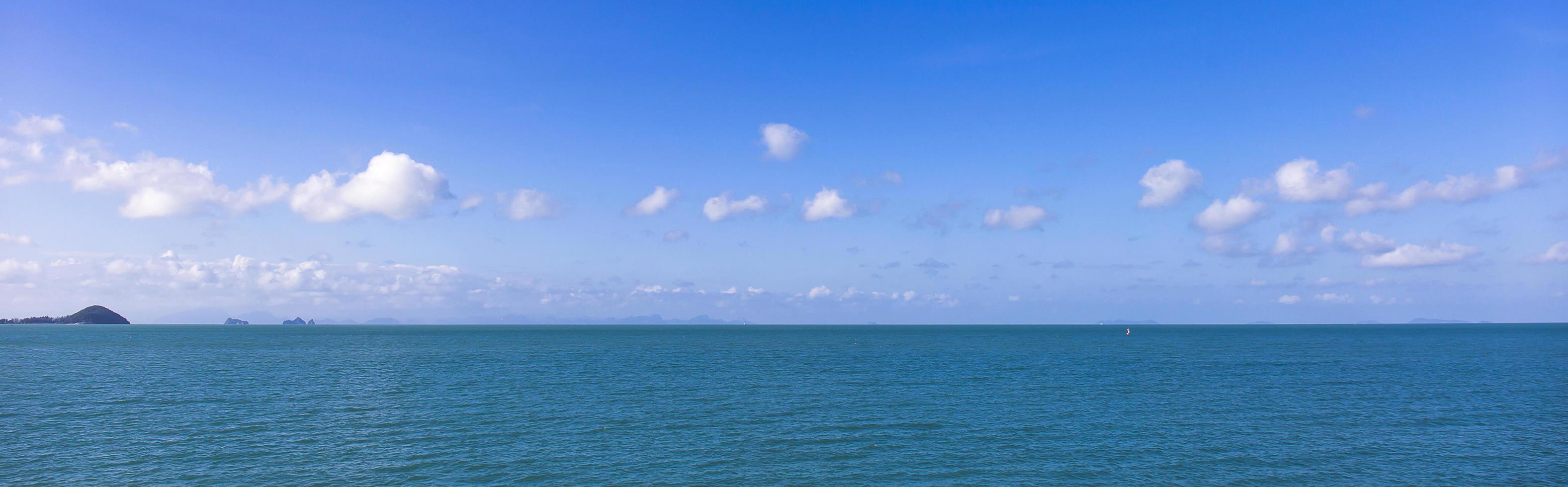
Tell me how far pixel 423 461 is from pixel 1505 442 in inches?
2412

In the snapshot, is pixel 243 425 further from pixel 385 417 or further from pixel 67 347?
pixel 67 347

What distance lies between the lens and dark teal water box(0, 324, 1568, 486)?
3725 cm

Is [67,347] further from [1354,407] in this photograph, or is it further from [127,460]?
[1354,407]

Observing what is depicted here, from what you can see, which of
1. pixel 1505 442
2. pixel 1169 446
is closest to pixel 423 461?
pixel 1169 446

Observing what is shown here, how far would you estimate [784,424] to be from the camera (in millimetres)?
49656

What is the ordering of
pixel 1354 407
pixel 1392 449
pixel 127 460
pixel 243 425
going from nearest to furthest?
pixel 127 460
pixel 1392 449
pixel 243 425
pixel 1354 407

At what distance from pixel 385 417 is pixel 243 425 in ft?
26.5

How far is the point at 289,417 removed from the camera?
5200 centimetres

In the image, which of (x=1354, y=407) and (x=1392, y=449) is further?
(x=1354, y=407)

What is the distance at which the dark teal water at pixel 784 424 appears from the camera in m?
37.2

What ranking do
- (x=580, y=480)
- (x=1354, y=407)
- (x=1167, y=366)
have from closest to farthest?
(x=580, y=480), (x=1354, y=407), (x=1167, y=366)

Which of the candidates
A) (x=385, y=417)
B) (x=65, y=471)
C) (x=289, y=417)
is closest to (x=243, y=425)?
(x=289, y=417)

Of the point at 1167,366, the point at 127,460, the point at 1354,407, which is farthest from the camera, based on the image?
the point at 1167,366

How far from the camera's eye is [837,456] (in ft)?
132
